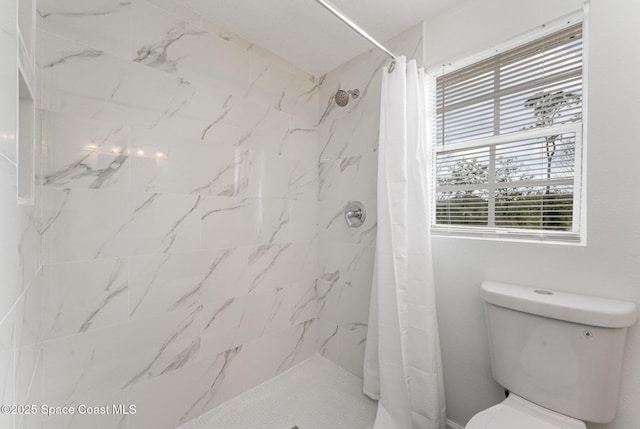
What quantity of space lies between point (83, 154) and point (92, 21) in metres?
0.60

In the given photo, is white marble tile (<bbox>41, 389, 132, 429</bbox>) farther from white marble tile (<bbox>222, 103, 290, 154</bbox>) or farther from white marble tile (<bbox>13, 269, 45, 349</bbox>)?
white marble tile (<bbox>222, 103, 290, 154</bbox>)

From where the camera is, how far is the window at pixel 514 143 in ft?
3.83

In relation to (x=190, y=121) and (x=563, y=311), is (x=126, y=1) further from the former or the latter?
(x=563, y=311)

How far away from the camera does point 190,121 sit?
1.51m

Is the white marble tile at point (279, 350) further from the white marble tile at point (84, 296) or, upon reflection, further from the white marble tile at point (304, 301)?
the white marble tile at point (84, 296)

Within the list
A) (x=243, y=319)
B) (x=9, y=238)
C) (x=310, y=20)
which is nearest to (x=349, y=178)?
(x=310, y=20)

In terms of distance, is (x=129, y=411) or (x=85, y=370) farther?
(x=129, y=411)

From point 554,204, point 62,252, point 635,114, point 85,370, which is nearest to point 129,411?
point 85,370

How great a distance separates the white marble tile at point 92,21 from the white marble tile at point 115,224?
2.23 ft

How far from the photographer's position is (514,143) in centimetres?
131

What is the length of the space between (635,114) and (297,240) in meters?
1.79

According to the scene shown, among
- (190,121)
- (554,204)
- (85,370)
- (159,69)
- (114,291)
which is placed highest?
(159,69)

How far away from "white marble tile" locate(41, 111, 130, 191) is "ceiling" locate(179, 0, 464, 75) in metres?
0.85

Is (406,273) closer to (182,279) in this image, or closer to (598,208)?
(598,208)
